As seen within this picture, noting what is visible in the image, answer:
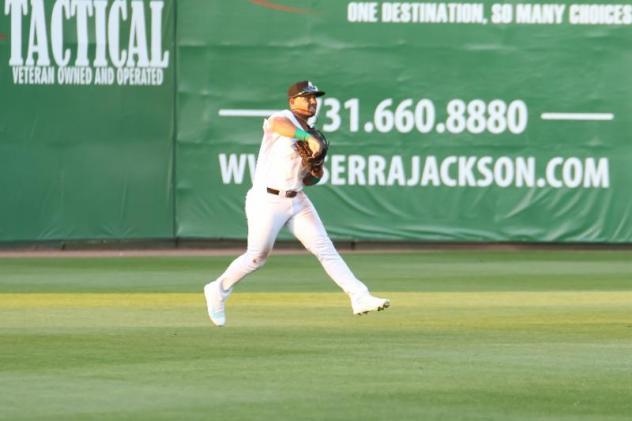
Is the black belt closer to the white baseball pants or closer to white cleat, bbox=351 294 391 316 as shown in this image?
the white baseball pants

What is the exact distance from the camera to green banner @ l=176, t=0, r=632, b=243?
25703 mm

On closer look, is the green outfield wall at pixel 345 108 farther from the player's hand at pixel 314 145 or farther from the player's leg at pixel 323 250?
the player's hand at pixel 314 145

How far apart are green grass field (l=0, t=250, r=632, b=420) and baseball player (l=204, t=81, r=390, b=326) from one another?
1.13ft

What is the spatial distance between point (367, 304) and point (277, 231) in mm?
→ 962

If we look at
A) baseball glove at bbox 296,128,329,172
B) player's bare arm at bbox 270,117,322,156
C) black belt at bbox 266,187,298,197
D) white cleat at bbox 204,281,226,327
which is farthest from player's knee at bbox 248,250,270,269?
player's bare arm at bbox 270,117,322,156

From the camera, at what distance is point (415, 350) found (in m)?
12.3

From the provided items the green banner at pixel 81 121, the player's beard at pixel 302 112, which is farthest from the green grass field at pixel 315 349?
the green banner at pixel 81 121

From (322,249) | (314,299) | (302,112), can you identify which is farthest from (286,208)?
(314,299)

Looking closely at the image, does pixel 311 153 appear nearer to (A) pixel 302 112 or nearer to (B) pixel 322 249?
(A) pixel 302 112

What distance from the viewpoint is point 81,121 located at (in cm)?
2566

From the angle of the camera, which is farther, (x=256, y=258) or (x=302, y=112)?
(x=302, y=112)

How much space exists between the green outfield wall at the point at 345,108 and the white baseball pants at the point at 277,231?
1128 centimetres

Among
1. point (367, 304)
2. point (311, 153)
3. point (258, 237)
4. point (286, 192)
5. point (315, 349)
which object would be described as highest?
point (311, 153)

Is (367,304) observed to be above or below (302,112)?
below
